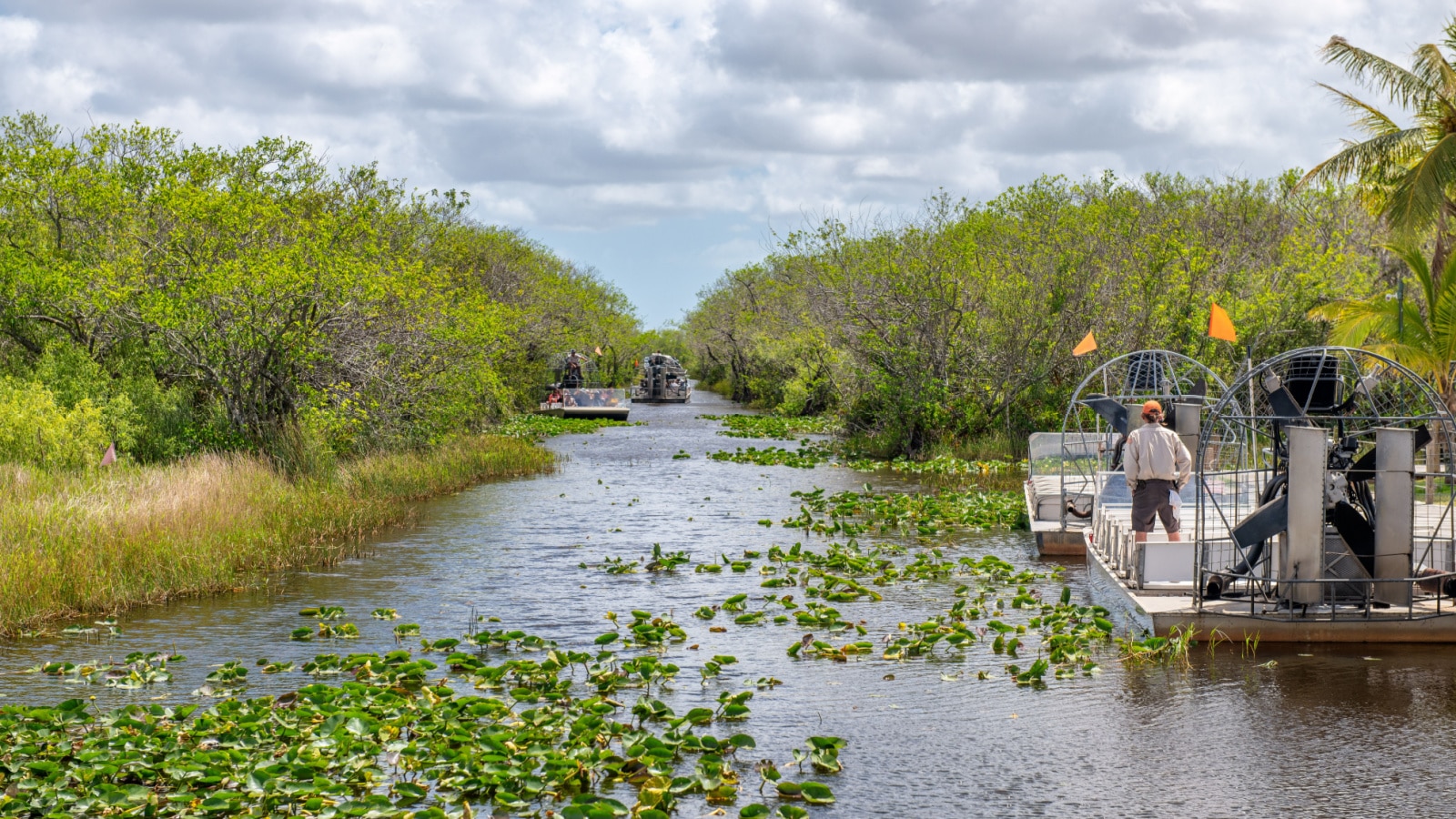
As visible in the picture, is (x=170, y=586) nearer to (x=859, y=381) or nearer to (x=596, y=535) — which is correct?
(x=596, y=535)

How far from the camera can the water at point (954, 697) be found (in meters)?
8.79

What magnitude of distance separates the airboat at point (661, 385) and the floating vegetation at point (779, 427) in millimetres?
20222

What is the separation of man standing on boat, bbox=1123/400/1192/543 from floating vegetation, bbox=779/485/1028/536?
6.50 m

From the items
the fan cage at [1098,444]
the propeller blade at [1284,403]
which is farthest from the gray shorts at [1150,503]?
the fan cage at [1098,444]

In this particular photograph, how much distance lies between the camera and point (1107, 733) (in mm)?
10055

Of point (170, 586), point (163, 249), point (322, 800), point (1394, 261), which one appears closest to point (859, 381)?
point (1394, 261)

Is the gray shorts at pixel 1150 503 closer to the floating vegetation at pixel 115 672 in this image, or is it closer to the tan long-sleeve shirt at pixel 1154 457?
the tan long-sleeve shirt at pixel 1154 457

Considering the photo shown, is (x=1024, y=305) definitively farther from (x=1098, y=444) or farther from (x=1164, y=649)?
(x=1164, y=649)

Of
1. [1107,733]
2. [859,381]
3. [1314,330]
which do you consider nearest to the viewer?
[1107,733]

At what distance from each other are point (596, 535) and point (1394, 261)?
26494 millimetres

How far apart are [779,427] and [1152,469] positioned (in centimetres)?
3274

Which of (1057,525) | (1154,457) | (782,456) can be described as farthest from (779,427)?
(1154,457)

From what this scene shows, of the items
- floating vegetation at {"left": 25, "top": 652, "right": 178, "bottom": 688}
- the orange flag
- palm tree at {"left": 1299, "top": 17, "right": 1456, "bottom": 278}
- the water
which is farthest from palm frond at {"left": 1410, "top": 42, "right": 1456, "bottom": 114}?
floating vegetation at {"left": 25, "top": 652, "right": 178, "bottom": 688}

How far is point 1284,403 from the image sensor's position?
13047 mm
